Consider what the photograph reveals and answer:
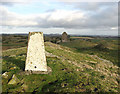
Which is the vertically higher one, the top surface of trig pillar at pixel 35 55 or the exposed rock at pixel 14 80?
the top surface of trig pillar at pixel 35 55

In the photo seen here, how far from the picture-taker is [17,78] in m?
8.96

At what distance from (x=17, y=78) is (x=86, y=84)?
253 inches

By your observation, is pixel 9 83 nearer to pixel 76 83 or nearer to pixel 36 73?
pixel 36 73

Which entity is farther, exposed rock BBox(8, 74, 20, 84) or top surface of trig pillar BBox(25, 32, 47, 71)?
top surface of trig pillar BBox(25, 32, 47, 71)

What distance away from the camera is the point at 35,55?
10.1 metres

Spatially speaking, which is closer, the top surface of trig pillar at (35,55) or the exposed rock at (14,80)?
the exposed rock at (14,80)

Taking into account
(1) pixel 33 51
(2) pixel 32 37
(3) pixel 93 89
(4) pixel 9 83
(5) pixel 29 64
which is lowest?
(3) pixel 93 89

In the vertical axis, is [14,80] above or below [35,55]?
below

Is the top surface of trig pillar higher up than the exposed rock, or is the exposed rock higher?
the top surface of trig pillar

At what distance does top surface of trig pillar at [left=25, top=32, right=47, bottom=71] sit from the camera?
991 cm

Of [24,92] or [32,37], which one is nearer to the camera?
[24,92]

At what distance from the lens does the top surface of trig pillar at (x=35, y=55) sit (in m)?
9.91

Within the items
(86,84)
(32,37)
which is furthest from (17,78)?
(86,84)

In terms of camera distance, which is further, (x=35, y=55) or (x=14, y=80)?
(x=35, y=55)
